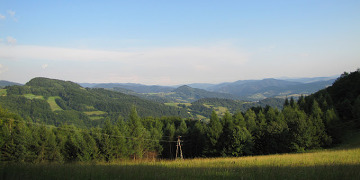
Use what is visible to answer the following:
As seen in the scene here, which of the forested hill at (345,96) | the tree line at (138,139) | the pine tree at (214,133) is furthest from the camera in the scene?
the forested hill at (345,96)

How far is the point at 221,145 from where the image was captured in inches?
1794

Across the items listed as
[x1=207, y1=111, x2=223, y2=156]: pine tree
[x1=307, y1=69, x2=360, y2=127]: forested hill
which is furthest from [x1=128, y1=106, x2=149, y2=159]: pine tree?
[x1=307, y1=69, x2=360, y2=127]: forested hill

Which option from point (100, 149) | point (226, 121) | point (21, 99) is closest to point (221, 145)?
point (226, 121)

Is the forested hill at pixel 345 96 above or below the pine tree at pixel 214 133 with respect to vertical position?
above

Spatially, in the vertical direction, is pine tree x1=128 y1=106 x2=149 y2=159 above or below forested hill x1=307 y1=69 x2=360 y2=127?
below

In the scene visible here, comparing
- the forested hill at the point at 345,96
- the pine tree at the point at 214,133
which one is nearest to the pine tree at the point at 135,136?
the pine tree at the point at 214,133

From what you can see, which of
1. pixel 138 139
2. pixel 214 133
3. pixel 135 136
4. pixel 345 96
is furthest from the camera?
pixel 345 96

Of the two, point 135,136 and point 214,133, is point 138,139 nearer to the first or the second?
point 135,136

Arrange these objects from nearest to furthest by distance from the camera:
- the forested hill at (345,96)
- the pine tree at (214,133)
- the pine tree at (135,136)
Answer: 1. the pine tree at (214,133)
2. the pine tree at (135,136)
3. the forested hill at (345,96)

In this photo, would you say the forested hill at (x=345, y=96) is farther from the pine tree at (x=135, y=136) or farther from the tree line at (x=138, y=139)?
the pine tree at (x=135, y=136)

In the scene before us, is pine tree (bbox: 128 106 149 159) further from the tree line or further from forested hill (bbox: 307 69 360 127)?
forested hill (bbox: 307 69 360 127)

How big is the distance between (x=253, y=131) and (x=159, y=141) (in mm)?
24202

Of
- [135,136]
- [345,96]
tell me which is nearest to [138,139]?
[135,136]

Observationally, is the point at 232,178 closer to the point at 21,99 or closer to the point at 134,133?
the point at 134,133
